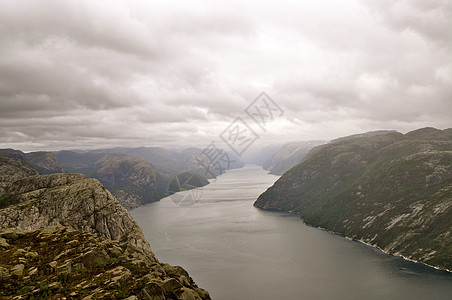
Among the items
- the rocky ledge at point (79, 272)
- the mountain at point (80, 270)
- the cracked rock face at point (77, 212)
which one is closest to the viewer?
the rocky ledge at point (79, 272)

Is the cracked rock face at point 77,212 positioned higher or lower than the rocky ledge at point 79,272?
lower

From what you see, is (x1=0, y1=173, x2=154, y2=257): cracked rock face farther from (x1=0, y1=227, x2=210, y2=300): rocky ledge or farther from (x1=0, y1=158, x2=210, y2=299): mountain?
(x1=0, y1=227, x2=210, y2=300): rocky ledge

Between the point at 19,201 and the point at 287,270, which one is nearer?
the point at 19,201

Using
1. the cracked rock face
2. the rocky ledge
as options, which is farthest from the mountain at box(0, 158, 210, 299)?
the cracked rock face

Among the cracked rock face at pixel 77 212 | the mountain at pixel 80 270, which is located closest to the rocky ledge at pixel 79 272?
the mountain at pixel 80 270

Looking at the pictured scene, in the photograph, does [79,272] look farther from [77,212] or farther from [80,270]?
[77,212]

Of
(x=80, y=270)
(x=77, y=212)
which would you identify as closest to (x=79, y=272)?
(x=80, y=270)

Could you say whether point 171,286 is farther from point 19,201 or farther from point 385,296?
point 19,201

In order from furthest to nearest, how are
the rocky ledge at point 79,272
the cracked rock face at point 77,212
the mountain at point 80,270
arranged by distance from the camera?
the cracked rock face at point 77,212 → the mountain at point 80,270 → the rocky ledge at point 79,272

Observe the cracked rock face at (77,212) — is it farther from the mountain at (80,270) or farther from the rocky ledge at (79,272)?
the rocky ledge at (79,272)

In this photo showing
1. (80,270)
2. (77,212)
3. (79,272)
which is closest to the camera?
(79,272)

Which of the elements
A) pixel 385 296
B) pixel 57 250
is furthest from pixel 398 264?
pixel 57 250
